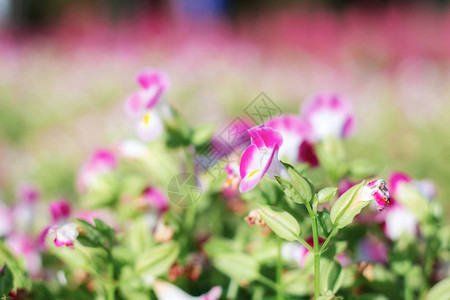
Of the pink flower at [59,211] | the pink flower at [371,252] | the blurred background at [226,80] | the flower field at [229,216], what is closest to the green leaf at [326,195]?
the flower field at [229,216]

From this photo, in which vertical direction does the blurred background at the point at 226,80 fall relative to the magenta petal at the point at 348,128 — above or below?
below

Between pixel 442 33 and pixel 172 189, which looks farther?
pixel 442 33

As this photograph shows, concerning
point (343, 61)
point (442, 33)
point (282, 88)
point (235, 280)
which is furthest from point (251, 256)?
point (442, 33)

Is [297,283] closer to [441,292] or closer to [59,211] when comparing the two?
[441,292]

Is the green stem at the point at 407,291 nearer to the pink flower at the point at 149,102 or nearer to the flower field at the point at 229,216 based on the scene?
the flower field at the point at 229,216

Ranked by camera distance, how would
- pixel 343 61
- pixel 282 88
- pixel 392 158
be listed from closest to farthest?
pixel 392 158 < pixel 282 88 < pixel 343 61

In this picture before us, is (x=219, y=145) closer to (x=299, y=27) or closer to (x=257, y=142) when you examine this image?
(x=257, y=142)

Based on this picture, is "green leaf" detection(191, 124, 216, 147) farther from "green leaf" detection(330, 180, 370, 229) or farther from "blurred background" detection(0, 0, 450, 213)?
"blurred background" detection(0, 0, 450, 213)

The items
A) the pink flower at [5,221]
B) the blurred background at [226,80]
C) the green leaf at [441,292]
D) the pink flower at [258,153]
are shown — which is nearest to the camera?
the pink flower at [258,153]
